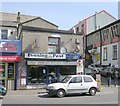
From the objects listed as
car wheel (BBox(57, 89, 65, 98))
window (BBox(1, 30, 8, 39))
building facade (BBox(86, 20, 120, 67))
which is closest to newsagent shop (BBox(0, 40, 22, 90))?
car wheel (BBox(57, 89, 65, 98))

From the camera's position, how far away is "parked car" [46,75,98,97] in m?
20.0

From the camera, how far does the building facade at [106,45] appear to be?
1841 inches

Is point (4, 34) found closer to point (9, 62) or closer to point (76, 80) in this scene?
point (9, 62)

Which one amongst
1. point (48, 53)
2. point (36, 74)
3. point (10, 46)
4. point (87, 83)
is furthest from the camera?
point (48, 53)

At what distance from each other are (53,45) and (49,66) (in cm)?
217

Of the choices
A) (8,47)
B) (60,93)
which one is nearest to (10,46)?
(8,47)

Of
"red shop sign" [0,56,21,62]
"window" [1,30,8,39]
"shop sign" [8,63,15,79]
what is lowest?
"shop sign" [8,63,15,79]

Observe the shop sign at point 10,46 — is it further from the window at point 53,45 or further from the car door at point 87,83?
the car door at point 87,83

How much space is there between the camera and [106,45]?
51656 millimetres

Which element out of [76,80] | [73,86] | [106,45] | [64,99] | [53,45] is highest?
[106,45]

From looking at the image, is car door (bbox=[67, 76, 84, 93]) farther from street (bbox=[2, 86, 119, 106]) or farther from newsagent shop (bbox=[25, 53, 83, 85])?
newsagent shop (bbox=[25, 53, 83, 85])

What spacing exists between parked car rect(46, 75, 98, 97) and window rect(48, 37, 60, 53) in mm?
6996

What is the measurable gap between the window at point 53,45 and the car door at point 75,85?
7.09 m

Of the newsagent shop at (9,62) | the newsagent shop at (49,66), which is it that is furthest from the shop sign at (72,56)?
the newsagent shop at (9,62)
